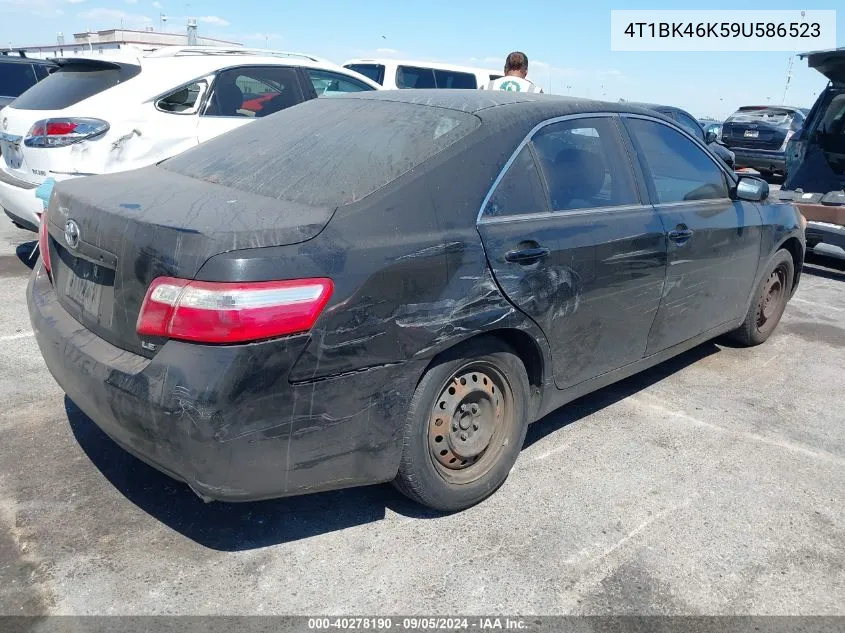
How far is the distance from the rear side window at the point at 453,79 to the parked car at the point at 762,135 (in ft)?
21.4

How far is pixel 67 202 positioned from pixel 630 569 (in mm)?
2613

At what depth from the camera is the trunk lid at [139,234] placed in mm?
2373

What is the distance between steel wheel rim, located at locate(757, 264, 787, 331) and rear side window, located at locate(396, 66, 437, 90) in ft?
26.2

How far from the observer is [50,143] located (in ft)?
18.4

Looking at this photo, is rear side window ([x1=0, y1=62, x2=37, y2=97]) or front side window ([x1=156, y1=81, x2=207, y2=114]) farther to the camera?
rear side window ([x1=0, y1=62, x2=37, y2=97])

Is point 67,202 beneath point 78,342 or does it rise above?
above

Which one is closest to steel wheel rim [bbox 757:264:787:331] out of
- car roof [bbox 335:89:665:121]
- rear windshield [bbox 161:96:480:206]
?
car roof [bbox 335:89:665:121]

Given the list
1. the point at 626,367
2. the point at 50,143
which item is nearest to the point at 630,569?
the point at 626,367

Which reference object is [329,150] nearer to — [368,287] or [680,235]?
[368,287]

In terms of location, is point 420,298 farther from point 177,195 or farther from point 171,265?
point 177,195

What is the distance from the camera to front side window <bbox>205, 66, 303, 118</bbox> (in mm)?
6322

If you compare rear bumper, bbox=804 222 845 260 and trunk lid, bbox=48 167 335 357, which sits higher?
trunk lid, bbox=48 167 335 357

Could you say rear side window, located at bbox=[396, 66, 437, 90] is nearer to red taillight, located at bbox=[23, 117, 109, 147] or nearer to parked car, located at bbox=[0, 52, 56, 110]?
parked car, located at bbox=[0, 52, 56, 110]

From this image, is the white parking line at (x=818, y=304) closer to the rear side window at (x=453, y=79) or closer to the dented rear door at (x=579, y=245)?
the dented rear door at (x=579, y=245)
